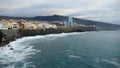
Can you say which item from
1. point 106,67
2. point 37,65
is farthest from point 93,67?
point 37,65

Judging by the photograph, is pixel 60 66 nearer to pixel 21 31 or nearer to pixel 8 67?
pixel 8 67

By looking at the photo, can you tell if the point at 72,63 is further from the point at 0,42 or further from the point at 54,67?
the point at 0,42

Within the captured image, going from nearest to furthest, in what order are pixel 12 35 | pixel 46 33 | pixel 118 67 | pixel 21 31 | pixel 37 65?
pixel 118 67 < pixel 37 65 < pixel 12 35 < pixel 21 31 < pixel 46 33

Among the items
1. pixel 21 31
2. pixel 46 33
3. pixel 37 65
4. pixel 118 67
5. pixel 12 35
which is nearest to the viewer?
pixel 118 67

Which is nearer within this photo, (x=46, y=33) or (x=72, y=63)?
(x=72, y=63)

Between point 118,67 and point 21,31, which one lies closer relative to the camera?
point 118,67

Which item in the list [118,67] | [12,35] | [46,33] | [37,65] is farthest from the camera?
[46,33]

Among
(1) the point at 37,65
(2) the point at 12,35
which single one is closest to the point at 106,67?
(1) the point at 37,65
